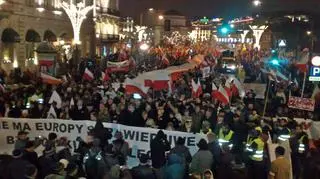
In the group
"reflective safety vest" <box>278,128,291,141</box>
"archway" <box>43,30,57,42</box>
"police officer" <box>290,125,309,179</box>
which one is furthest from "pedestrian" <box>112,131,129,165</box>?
"archway" <box>43,30,57,42</box>

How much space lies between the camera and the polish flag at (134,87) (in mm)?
18578

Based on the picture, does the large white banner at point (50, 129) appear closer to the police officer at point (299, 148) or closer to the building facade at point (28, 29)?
the police officer at point (299, 148)

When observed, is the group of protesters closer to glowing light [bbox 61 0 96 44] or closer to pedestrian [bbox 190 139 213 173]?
pedestrian [bbox 190 139 213 173]

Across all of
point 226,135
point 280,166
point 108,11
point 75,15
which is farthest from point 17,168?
point 108,11

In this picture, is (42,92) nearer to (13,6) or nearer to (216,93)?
(216,93)

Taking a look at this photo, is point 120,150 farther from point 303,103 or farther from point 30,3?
point 30,3

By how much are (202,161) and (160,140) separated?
1368 millimetres

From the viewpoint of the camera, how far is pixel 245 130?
42.2 ft

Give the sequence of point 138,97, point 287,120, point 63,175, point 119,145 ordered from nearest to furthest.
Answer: point 63,175 → point 119,145 → point 287,120 → point 138,97

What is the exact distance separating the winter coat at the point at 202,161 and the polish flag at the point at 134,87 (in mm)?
8249

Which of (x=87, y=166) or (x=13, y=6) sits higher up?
(x=13, y=6)

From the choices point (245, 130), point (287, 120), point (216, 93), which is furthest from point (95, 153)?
point (216, 93)

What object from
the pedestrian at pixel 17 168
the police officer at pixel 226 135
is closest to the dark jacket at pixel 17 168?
the pedestrian at pixel 17 168

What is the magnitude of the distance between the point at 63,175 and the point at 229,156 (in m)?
3.34
